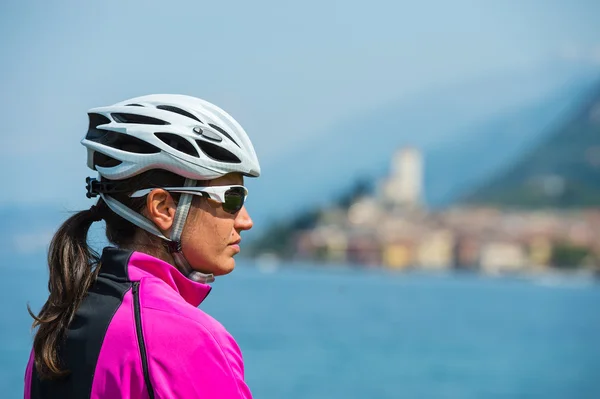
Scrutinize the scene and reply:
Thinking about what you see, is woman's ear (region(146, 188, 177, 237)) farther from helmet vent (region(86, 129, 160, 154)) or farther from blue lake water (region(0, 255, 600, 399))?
blue lake water (region(0, 255, 600, 399))

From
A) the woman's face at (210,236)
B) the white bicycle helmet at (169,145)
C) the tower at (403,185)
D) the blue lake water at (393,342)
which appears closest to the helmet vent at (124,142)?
the white bicycle helmet at (169,145)

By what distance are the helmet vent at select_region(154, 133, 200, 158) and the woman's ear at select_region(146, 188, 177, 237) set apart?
0.25 feet

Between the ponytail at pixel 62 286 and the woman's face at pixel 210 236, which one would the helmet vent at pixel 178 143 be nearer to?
the woman's face at pixel 210 236

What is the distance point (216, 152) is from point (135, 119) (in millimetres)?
146

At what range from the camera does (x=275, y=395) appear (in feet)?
119

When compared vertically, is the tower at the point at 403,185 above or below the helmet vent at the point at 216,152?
below

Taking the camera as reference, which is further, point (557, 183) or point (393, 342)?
point (557, 183)

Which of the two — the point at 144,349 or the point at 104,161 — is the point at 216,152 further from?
the point at 144,349

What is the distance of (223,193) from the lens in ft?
6.07

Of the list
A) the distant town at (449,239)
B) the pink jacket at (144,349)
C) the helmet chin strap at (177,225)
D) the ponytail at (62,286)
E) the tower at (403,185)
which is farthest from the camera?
the tower at (403,185)

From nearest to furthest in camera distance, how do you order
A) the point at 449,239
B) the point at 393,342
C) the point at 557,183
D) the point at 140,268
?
the point at 140,268
the point at 393,342
the point at 449,239
the point at 557,183

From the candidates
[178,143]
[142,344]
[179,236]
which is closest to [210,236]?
[179,236]

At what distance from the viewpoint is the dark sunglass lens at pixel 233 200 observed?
1.86m

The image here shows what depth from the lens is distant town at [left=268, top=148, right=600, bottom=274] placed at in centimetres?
15475
